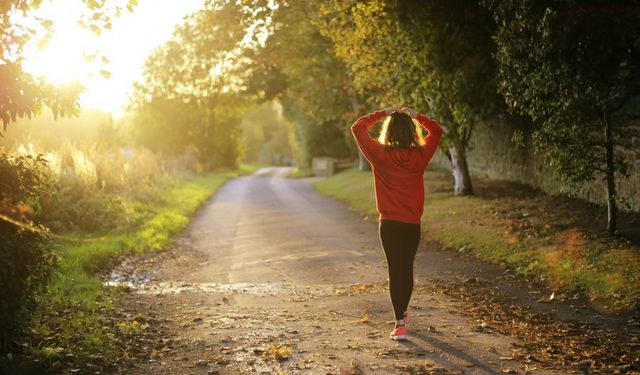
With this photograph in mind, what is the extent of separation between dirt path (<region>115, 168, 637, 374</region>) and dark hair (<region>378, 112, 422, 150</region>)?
195 cm

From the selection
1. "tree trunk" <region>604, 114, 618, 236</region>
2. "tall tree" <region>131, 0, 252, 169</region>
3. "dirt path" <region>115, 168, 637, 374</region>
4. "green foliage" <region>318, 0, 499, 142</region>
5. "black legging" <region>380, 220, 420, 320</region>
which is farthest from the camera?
"tall tree" <region>131, 0, 252, 169</region>

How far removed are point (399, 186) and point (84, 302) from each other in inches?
167

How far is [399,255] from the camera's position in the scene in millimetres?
6816

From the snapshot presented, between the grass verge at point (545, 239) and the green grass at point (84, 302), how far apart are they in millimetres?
5815

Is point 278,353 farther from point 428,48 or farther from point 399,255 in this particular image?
point 428,48

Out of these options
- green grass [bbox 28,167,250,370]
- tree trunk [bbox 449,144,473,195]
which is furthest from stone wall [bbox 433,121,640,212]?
green grass [bbox 28,167,250,370]

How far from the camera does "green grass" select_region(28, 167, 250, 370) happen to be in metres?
6.32

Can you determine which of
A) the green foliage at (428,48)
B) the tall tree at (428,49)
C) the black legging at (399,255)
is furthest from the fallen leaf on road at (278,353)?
the tall tree at (428,49)

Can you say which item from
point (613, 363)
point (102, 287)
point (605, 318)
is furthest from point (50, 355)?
point (605, 318)

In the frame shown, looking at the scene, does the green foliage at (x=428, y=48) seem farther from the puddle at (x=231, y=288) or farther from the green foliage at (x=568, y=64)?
the puddle at (x=231, y=288)

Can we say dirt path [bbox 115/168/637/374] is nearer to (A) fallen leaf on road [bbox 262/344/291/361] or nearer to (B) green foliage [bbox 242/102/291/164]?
(A) fallen leaf on road [bbox 262/344/291/361]

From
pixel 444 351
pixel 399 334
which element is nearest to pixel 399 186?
pixel 399 334

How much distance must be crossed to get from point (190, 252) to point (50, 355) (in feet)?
27.4

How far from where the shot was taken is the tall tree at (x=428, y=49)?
52.3ft
